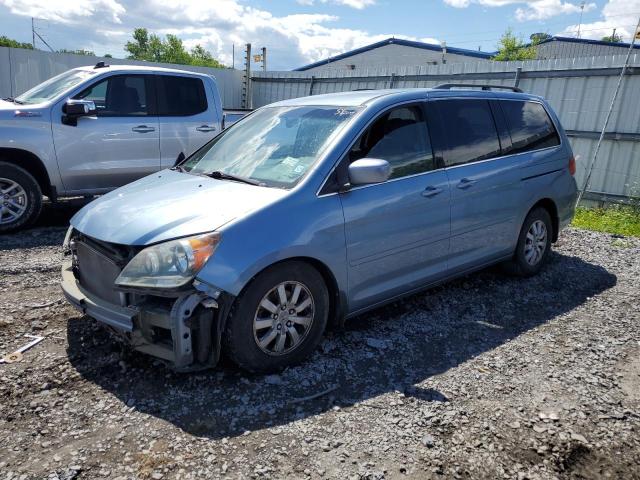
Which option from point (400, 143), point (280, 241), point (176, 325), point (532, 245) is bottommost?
point (532, 245)

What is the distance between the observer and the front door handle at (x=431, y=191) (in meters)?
4.15

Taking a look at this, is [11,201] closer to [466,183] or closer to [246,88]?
[466,183]

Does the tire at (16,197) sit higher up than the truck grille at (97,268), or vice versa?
the truck grille at (97,268)

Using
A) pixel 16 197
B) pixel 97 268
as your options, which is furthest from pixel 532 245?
pixel 16 197

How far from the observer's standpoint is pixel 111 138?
703cm

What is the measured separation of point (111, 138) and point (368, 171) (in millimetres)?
4741

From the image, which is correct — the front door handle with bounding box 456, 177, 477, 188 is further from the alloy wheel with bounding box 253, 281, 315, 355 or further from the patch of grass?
the patch of grass

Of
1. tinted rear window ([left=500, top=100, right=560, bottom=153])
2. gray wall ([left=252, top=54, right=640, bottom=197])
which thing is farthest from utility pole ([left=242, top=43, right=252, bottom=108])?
tinted rear window ([left=500, top=100, right=560, bottom=153])

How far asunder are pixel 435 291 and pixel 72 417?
334cm

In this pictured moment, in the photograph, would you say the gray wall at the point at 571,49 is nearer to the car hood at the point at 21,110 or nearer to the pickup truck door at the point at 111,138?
the pickup truck door at the point at 111,138

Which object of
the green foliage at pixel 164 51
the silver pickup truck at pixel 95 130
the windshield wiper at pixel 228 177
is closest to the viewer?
the windshield wiper at pixel 228 177

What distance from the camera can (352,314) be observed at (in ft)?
12.6

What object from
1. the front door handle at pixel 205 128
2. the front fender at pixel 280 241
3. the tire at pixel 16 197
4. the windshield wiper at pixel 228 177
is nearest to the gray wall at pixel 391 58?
the front door handle at pixel 205 128

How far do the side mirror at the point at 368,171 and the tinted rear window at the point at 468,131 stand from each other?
104 centimetres
